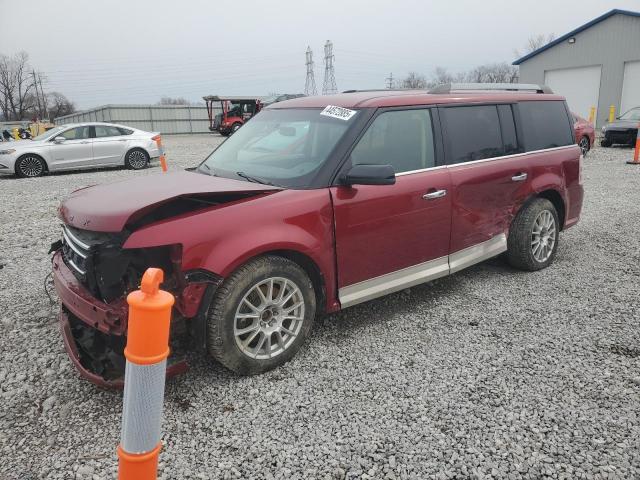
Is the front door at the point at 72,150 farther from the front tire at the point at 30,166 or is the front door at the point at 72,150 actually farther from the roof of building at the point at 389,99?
the roof of building at the point at 389,99

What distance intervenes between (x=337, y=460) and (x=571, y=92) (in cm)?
3099

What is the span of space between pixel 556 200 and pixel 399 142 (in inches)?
92.3

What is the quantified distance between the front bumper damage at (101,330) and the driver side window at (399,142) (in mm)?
1609

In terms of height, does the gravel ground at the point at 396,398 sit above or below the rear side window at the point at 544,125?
below

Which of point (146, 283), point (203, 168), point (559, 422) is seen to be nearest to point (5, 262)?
point (203, 168)

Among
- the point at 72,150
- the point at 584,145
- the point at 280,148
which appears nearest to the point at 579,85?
the point at 584,145

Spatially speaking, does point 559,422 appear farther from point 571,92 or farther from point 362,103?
point 571,92

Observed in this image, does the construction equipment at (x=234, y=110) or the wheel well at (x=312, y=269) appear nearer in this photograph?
the wheel well at (x=312, y=269)

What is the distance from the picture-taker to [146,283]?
140 cm

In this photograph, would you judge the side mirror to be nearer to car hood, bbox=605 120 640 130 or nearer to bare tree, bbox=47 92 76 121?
car hood, bbox=605 120 640 130

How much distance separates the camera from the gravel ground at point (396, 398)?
2.50m

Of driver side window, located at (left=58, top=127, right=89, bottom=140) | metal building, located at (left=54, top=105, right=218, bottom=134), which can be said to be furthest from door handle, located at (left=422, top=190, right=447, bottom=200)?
metal building, located at (left=54, top=105, right=218, bottom=134)

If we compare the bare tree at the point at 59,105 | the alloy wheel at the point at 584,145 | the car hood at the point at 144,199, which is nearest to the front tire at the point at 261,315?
the car hood at the point at 144,199

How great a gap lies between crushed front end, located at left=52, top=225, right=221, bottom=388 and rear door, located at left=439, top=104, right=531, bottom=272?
229 centimetres
